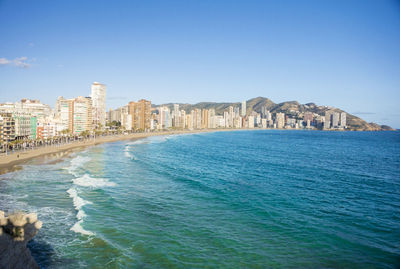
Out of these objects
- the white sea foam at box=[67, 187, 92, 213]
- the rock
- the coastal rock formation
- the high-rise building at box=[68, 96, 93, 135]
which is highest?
the high-rise building at box=[68, 96, 93, 135]

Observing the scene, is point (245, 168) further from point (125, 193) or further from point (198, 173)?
point (125, 193)

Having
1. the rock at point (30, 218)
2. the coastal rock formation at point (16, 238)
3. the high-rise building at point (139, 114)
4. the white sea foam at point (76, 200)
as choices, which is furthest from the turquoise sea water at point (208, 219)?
the high-rise building at point (139, 114)

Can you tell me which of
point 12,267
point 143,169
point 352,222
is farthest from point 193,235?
point 143,169

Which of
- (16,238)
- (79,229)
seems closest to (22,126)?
(79,229)

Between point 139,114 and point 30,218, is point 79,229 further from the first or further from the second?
point 139,114

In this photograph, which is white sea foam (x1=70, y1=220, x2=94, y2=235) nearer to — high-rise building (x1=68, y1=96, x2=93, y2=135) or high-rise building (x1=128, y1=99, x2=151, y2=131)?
high-rise building (x1=68, y1=96, x2=93, y2=135)

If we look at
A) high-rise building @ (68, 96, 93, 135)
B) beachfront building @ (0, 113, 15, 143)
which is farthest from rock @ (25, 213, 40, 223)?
high-rise building @ (68, 96, 93, 135)
